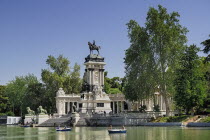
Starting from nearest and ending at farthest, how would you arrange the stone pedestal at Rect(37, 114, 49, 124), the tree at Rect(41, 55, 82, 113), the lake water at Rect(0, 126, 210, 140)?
1. the lake water at Rect(0, 126, 210, 140)
2. the stone pedestal at Rect(37, 114, 49, 124)
3. the tree at Rect(41, 55, 82, 113)

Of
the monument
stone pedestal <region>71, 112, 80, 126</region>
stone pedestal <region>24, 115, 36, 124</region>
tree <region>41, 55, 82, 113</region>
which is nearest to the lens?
stone pedestal <region>71, 112, 80, 126</region>

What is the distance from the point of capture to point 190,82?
5316 cm

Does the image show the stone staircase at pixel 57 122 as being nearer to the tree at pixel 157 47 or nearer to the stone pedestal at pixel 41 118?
the stone pedestal at pixel 41 118

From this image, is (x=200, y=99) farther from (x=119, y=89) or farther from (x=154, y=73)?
(x=119, y=89)

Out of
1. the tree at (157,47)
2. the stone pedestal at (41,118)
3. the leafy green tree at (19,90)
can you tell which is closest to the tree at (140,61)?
the tree at (157,47)

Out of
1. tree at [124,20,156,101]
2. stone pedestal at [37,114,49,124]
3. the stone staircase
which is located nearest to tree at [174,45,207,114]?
tree at [124,20,156,101]

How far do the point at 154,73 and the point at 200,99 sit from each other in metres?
9.42

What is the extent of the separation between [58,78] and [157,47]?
3695 cm

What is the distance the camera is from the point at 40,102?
9456 centimetres

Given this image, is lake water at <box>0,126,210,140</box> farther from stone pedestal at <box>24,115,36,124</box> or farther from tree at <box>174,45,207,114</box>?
stone pedestal at <box>24,115,36,124</box>

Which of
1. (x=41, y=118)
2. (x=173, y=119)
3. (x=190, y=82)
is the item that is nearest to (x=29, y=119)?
(x=41, y=118)

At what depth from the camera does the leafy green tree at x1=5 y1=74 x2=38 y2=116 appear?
96000mm

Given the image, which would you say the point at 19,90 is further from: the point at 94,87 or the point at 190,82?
the point at 190,82

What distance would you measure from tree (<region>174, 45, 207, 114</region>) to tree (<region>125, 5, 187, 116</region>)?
337 centimetres
